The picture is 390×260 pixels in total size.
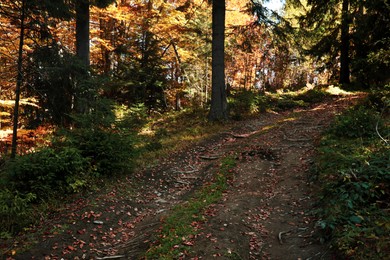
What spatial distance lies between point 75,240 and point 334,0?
18.2 m

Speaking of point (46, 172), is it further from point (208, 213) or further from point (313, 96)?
point (313, 96)

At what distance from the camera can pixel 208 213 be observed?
6.00 metres

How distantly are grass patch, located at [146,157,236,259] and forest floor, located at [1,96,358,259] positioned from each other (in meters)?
0.13

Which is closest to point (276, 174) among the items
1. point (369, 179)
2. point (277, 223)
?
point (277, 223)

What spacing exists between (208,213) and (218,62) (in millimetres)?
9312

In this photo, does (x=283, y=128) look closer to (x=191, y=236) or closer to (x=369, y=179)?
(x=369, y=179)

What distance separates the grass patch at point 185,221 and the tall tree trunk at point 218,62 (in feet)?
19.6

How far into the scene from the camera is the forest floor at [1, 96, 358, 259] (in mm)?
4906

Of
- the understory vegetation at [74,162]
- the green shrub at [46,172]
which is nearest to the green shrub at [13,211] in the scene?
the understory vegetation at [74,162]

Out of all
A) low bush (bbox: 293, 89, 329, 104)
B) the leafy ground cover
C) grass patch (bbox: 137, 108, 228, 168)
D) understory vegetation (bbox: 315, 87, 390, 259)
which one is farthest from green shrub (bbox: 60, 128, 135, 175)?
low bush (bbox: 293, 89, 329, 104)

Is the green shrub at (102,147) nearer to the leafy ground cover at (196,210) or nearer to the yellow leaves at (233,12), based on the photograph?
the leafy ground cover at (196,210)

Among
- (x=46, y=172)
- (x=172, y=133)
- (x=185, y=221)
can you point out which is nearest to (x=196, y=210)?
(x=185, y=221)

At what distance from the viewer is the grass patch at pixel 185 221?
4746 millimetres

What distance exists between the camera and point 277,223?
5.72 meters
